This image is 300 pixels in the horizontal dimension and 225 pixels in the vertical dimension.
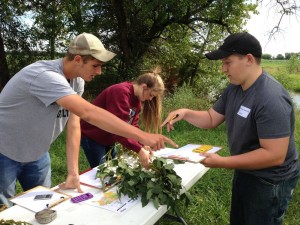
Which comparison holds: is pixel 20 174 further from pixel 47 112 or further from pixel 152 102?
pixel 152 102

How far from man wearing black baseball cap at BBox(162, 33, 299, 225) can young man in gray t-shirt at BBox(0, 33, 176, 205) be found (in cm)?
46

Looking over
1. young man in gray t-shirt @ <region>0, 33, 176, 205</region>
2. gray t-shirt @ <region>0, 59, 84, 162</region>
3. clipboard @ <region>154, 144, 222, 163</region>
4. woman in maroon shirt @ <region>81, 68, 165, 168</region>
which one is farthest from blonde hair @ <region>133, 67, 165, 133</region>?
gray t-shirt @ <region>0, 59, 84, 162</region>

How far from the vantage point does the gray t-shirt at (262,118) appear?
66.8 inches

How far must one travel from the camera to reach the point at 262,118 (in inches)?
67.8

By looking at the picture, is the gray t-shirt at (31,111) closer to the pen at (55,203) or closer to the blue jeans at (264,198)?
the pen at (55,203)

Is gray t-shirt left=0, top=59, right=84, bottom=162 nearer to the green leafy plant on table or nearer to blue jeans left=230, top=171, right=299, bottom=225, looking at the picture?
the green leafy plant on table

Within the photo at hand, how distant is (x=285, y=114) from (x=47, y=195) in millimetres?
1443

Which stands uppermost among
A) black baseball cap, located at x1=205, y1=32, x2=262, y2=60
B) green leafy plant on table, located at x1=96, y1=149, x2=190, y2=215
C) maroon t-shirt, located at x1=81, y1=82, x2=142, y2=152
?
black baseball cap, located at x1=205, y1=32, x2=262, y2=60

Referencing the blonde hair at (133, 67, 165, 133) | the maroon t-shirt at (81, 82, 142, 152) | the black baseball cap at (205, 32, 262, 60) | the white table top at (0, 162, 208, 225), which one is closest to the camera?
the white table top at (0, 162, 208, 225)

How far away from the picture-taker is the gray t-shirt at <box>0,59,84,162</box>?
5.67 feet

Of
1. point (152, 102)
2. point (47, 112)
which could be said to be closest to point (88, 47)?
point (47, 112)

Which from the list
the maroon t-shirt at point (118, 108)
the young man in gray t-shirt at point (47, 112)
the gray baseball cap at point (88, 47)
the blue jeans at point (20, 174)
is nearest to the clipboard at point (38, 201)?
the young man in gray t-shirt at point (47, 112)

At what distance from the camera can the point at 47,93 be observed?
1703 millimetres

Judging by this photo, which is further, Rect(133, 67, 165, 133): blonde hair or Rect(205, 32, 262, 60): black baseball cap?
Rect(133, 67, 165, 133): blonde hair
